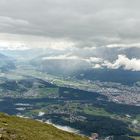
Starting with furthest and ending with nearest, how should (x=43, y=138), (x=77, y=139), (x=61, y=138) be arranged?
(x=77, y=139) < (x=61, y=138) < (x=43, y=138)

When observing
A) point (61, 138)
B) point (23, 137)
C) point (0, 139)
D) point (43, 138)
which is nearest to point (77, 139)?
point (61, 138)

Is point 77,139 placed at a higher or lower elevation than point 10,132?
lower

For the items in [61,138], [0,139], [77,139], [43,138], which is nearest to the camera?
[0,139]

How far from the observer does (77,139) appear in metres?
89.6

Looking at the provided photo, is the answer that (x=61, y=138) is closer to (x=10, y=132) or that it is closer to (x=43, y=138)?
(x=43, y=138)

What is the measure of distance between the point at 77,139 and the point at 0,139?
1286 inches

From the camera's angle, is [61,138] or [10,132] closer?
[10,132]

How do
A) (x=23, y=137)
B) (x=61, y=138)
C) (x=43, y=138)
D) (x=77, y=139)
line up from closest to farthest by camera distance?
1. (x=23, y=137)
2. (x=43, y=138)
3. (x=61, y=138)
4. (x=77, y=139)

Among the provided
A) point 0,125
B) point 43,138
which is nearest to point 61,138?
point 43,138

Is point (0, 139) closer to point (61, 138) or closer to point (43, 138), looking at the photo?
point (43, 138)

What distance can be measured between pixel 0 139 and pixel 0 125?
40.8 feet

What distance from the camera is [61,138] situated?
265ft

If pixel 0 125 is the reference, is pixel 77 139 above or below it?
below

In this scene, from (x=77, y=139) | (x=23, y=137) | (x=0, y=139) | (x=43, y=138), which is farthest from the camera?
(x=77, y=139)
